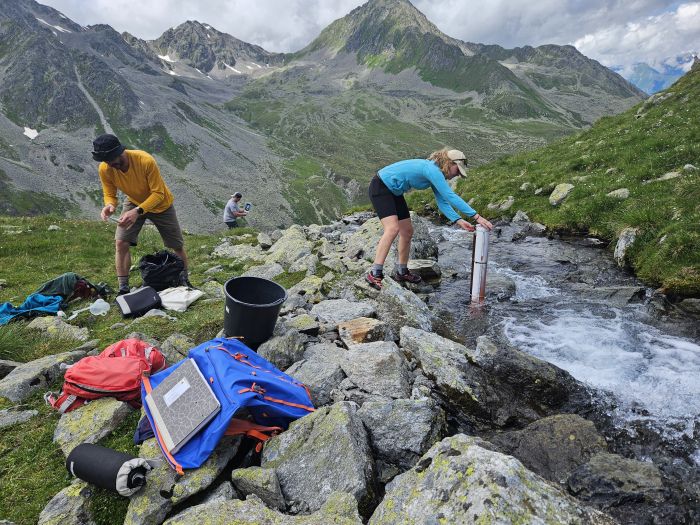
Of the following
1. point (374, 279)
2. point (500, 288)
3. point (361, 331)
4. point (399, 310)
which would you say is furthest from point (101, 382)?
point (500, 288)

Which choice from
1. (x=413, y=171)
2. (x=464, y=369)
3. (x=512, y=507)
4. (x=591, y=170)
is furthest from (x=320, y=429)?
(x=591, y=170)

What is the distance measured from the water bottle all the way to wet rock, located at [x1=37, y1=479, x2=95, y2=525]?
665 centimetres

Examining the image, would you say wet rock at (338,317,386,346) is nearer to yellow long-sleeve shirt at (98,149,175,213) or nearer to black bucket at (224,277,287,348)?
black bucket at (224,277,287,348)

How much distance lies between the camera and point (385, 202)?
1066 centimetres

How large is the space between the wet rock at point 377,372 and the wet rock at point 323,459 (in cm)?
109

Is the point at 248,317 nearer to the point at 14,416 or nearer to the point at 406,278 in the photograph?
the point at 14,416

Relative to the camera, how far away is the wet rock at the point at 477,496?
3305mm

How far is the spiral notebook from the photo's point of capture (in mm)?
4641

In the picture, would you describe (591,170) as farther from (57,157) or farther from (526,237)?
(57,157)

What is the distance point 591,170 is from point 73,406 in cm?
2218

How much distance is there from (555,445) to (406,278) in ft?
23.2

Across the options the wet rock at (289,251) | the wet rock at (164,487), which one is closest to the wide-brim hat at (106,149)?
the wet rock at (289,251)

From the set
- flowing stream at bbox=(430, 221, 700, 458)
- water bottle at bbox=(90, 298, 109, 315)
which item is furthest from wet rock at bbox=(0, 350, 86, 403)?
flowing stream at bbox=(430, 221, 700, 458)

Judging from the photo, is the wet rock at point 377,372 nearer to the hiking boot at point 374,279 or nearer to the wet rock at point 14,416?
the hiking boot at point 374,279
